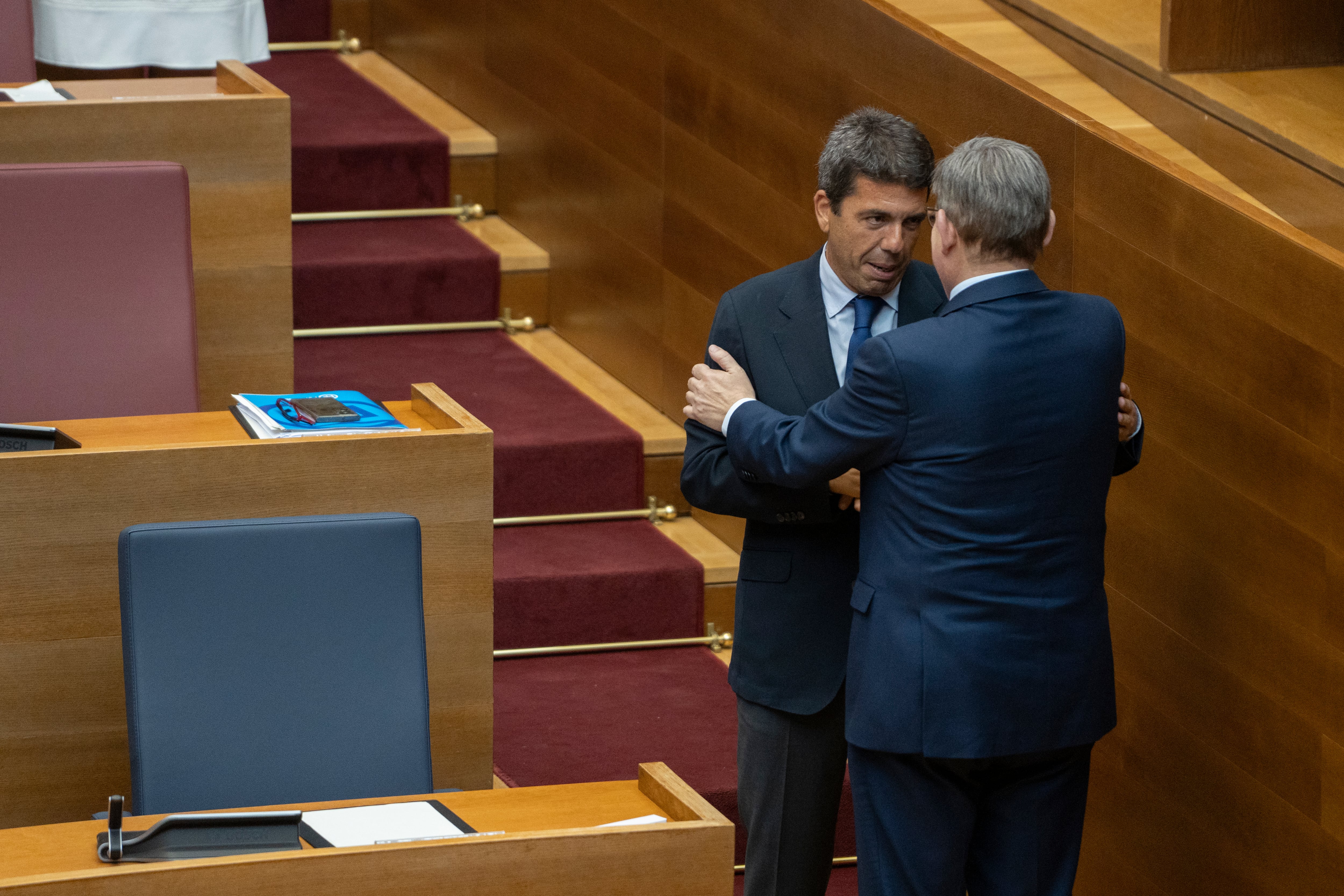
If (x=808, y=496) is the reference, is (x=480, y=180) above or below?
below

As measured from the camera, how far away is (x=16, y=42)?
4160mm

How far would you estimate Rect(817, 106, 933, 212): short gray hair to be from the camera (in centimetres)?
226

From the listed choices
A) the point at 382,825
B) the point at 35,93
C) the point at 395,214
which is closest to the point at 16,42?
the point at 35,93

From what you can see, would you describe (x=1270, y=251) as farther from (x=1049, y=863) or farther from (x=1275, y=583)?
(x=1049, y=863)

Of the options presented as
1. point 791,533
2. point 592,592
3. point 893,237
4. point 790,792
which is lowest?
point 592,592

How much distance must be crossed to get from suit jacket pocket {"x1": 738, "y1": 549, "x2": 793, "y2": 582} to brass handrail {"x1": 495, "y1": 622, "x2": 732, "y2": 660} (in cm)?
131

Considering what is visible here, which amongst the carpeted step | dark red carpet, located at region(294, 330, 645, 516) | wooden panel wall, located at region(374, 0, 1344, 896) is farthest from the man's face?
dark red carpet, located at region(294, 330, 645, 516)

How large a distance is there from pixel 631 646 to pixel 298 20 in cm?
262

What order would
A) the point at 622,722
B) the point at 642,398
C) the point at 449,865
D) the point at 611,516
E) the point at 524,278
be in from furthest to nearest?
the point at 524,278, the point at 642,398, the point at 611,516, the point at 622,722, the point at 449,865

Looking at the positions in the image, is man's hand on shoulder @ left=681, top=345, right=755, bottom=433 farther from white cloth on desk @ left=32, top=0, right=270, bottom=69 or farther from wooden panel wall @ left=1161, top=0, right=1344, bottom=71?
white cloth on desk @ left=32, top=0, right=270, bottom=69

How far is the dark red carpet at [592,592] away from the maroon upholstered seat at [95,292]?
0.77 meters

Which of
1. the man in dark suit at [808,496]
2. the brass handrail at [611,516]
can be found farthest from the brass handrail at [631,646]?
the man in dark suit at [808,496]

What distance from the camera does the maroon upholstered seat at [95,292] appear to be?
10.4 ft

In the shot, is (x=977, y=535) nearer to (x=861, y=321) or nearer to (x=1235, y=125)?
(x=861, y=321)
